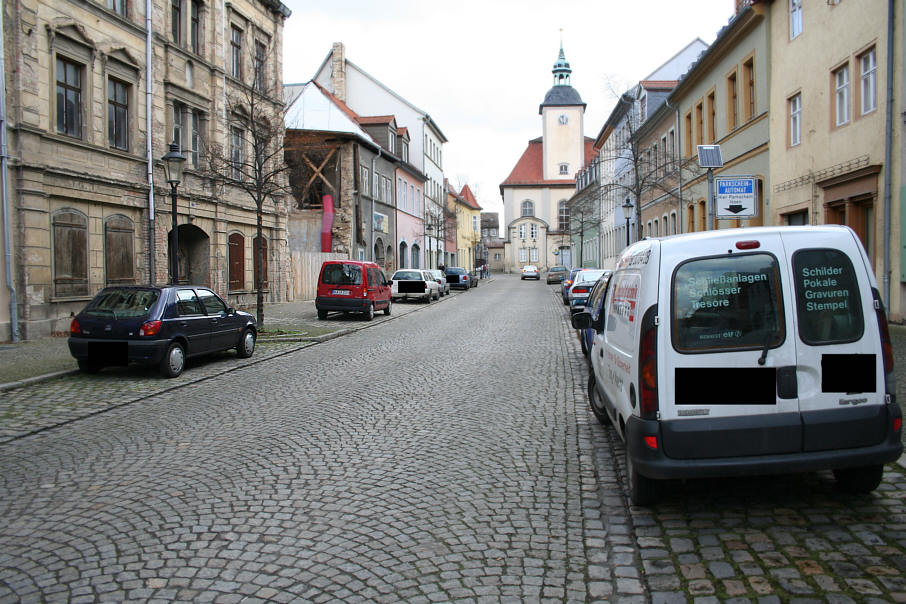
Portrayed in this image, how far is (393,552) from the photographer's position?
4043 millimetres

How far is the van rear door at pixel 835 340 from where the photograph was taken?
4.39 meters

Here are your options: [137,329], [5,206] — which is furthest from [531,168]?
[137,329]

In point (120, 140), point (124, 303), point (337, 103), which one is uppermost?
point (337, 103)

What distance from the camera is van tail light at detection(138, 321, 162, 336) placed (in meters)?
10.5

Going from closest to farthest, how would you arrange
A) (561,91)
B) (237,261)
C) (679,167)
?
(237,261)
(679,167)
(561,91)

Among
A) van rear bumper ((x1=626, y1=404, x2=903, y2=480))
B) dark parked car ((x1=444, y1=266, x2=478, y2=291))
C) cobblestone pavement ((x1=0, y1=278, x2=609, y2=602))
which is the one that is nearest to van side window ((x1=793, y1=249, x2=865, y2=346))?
van rear bumper ((x1=626, y1=404, x2=903, y2=480))

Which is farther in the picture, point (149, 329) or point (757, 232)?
point (149, 329)

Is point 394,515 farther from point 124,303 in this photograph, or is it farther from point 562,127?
point 562,127

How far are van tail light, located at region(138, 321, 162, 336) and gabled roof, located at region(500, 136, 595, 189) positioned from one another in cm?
8629

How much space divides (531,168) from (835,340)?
310 ft

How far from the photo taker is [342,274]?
22078mm

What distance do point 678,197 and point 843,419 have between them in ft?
82.9

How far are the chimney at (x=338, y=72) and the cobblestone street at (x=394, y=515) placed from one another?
4486cm

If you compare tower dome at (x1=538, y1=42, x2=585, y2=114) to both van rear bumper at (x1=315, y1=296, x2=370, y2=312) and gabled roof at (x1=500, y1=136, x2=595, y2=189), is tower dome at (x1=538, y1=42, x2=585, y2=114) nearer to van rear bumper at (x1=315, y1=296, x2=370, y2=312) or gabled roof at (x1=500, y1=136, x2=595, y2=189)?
gabled roof at (x1=500, y1=136, x2=595, y2=189)
